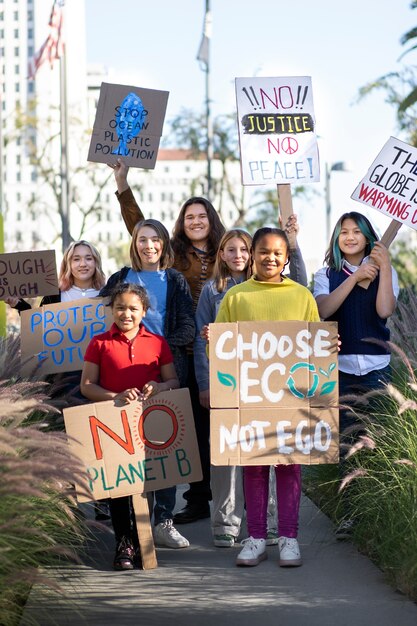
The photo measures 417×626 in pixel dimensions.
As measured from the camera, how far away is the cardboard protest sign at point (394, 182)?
7754 mm

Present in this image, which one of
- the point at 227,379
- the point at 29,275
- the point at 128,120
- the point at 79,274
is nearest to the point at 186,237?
the point at 79,274

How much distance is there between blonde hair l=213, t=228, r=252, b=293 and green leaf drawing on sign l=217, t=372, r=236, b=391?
3.21 ft

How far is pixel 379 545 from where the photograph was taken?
606cm

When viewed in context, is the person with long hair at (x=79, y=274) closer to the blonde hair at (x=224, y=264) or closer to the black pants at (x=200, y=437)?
the black pants at (x=200, y=437)

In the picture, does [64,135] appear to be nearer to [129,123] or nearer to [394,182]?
[129,123]

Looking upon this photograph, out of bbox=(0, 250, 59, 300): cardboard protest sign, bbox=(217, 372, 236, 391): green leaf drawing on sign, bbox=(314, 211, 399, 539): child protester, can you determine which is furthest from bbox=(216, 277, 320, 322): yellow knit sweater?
bbox=(0, 250, 59, 300): cardboard protest sign

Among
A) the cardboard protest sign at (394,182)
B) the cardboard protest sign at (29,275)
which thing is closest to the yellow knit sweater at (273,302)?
the cardboard protest sign at (394,182)

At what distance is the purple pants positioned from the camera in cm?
662

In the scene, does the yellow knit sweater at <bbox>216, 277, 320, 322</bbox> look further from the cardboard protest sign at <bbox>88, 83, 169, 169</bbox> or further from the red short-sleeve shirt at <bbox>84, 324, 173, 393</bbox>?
the cardboard protest sign at <bbox>88, 83, 169, 169</bbox>

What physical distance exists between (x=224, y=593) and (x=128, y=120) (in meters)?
4.22

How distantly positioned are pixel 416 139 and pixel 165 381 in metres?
28.7

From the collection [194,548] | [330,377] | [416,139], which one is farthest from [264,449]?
[416,139]

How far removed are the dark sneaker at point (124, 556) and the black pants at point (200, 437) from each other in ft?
4.62

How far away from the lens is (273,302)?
263 inches
